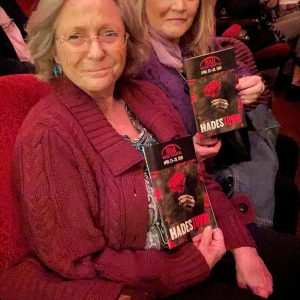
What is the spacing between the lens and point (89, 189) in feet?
3.29

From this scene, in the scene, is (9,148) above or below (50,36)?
below

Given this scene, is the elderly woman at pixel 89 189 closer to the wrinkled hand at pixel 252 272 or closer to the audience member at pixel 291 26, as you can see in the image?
the wrinkled hand at pixel 252 272

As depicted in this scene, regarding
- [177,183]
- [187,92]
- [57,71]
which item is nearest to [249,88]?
[187,92]

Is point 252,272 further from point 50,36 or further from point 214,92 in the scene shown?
point 50,36

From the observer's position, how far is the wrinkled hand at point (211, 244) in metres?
1.11

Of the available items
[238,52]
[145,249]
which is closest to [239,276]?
[145,249]

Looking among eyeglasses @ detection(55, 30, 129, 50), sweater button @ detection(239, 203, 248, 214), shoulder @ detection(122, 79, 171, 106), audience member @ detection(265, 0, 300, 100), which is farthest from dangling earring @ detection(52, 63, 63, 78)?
audience member @ detection(265, 0, 300, 100)

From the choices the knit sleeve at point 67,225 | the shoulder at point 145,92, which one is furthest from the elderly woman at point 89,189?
the shoulder at point 145,92

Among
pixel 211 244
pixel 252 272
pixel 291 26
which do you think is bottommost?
pixel 291 26

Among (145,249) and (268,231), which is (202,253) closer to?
(145,249)

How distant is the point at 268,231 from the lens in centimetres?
133

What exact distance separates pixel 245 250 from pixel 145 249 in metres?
0.29

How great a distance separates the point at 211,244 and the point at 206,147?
1.08 feet

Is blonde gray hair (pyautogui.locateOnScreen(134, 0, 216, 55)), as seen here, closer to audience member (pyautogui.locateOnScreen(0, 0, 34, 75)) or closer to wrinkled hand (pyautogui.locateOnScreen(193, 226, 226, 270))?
wrinkled hand (pyautogui.locateOnScreen(193, 226, 226, 270))
